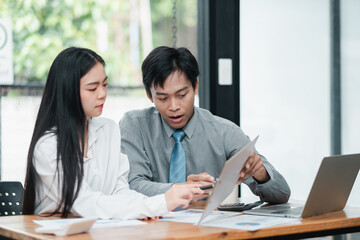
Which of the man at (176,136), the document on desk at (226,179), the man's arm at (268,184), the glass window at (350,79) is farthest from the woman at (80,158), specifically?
the glass window at (350,79)

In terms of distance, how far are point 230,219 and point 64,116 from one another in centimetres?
67

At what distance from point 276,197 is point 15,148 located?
1.42m

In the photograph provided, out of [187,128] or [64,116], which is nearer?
[64,116]

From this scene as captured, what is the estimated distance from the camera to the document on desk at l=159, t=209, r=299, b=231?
71.4 inches

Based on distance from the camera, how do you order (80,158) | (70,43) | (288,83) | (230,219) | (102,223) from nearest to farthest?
(102,223) < (230,219) < (80,158) < (70,43) < (288,83)

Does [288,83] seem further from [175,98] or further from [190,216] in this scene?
[190,216]

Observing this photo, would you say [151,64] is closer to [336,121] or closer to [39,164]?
[39,164]

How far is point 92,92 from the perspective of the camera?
2.19 meters

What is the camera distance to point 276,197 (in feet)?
7.84

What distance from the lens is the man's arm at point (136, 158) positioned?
2396mm

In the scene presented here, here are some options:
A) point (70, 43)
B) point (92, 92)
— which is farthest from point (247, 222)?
point (70, 43)

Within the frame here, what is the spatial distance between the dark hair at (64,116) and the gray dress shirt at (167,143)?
0.41 meters

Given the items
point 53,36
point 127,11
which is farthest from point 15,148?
point 127,11

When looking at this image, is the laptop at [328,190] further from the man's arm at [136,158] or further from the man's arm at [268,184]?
the man's arm at [136,158]
